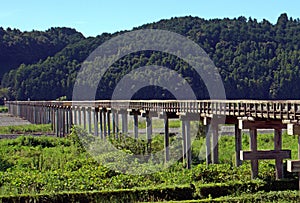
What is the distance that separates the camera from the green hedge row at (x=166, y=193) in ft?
88.1

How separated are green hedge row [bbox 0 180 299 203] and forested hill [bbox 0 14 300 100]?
83.5 metres

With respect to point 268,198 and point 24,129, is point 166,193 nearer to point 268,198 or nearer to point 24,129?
point 268,198

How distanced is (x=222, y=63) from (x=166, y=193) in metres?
106

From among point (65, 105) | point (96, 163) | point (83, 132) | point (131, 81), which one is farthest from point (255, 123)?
point (131, 81)

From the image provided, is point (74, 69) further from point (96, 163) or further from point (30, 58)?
point (96, 163)

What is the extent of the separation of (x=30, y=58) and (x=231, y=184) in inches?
6548

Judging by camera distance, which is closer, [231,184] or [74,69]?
[231,184]

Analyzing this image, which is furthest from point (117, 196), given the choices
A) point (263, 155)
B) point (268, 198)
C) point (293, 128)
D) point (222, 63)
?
point (222, 63)

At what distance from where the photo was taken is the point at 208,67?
116 meters

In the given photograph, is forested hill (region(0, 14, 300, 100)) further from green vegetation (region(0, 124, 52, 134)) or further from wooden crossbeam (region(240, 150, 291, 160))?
wooden crossbeam (region(240, 150, 291, 160))

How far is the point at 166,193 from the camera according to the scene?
2780 cm

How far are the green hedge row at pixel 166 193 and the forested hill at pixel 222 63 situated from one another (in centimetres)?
8349

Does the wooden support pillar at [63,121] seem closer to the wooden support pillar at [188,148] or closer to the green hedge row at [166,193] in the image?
the wooden support pillar at [188,148]

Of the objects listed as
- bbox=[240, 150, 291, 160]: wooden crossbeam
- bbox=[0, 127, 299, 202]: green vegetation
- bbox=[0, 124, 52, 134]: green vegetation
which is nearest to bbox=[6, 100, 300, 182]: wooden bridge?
bbox=[240, 150, 291, 160]: wooden crossbeam
